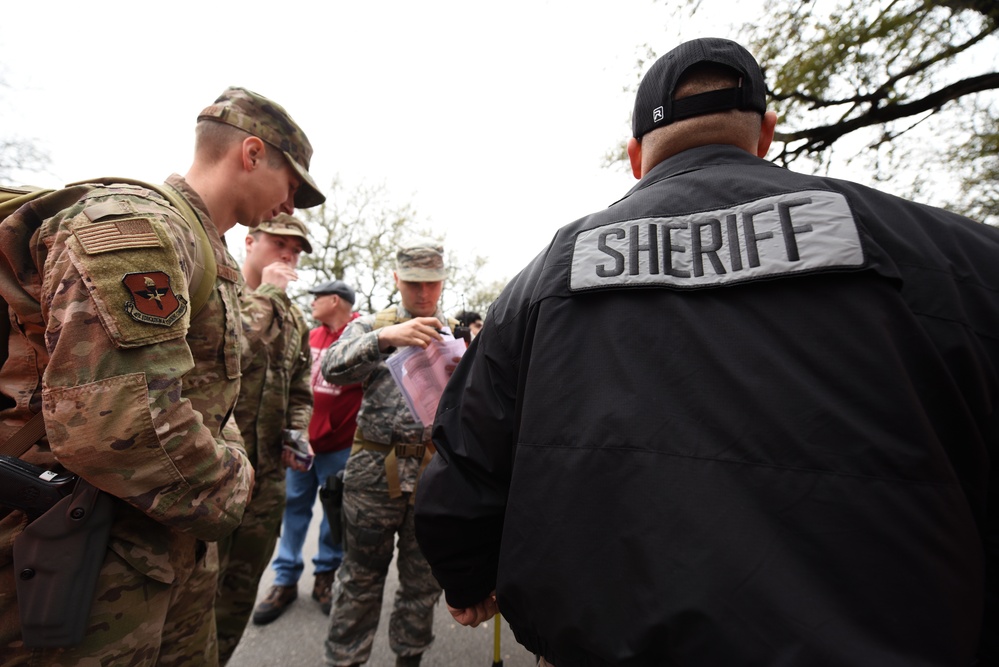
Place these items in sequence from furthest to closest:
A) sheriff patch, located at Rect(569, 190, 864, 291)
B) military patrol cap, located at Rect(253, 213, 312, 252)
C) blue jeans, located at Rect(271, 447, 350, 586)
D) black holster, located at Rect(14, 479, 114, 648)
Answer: blue jeans, located at Rect(271, 447, 350, 586), military patrol cap, located at Rect(253, 213, 312, 252), black holster, located at Rect(14, 479, 114, 648), sheriff patch, located at Rect(569, 190, 864, 291)

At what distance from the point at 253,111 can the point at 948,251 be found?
205 cm

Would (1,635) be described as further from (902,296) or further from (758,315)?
(902,296)

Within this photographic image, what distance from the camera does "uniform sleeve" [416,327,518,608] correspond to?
120 centimetres

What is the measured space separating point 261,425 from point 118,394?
1685 millimetres

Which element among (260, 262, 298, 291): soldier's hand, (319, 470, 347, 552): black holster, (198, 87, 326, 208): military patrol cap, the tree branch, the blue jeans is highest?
the tree branch

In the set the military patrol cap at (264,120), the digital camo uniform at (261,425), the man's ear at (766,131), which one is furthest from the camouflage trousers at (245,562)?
the man's ear at (766,131)

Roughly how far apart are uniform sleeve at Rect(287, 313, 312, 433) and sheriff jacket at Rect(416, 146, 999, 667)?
92.0 inches

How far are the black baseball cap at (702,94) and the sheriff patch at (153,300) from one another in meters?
1.29

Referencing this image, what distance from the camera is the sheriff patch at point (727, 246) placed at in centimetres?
85

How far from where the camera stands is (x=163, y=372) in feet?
3.76

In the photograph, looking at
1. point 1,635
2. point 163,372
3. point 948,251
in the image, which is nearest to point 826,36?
point 948,251

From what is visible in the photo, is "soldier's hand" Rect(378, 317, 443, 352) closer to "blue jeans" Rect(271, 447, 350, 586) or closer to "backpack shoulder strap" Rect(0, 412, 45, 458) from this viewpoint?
"backpack shoulder strap" Rect(0, 412, 45, 458)

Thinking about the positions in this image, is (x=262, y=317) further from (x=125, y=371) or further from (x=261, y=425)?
(x=125, y=371)

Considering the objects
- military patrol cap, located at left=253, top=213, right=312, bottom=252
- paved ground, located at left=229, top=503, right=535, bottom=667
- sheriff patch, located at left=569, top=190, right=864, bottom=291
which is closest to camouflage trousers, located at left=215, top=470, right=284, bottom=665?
paved ground, located at left=229, top=503, right=535, bottom=667
